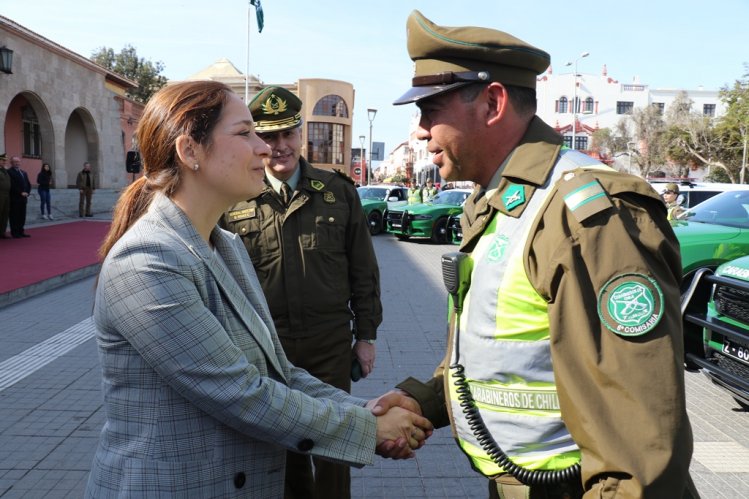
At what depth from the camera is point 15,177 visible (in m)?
14.5

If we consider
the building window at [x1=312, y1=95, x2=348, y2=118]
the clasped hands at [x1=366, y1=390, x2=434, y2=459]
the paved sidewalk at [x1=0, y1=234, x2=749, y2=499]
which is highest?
the building window at [x1=312, y1=95, x2=348, y2=118]

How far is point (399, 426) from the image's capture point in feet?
6.51

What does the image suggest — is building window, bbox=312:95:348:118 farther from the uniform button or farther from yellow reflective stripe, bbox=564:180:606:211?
yellow reflective stripe, bbox=564:180:606:211

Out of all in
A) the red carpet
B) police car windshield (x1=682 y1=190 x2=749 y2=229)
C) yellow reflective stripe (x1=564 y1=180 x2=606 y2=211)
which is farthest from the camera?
the red carpet

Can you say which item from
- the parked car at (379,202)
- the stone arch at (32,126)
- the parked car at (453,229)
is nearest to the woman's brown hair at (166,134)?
the parked car at (453,229)

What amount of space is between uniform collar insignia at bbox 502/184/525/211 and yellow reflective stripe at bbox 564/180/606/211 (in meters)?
0.17

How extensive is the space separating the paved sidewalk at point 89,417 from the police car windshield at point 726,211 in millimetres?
2728

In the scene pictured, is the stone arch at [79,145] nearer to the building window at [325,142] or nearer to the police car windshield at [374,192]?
the police car windshield at [374,192]

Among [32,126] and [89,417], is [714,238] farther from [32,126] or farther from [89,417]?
[32,126]

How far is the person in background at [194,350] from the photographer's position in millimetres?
1581

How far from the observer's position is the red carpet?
9.71 m

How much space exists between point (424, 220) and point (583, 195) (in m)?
16.4

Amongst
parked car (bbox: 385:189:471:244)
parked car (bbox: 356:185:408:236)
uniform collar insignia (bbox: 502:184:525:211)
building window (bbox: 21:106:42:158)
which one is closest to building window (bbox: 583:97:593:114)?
parked car (bbox: 356:185:408:236)

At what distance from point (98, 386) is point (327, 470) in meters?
3.09
